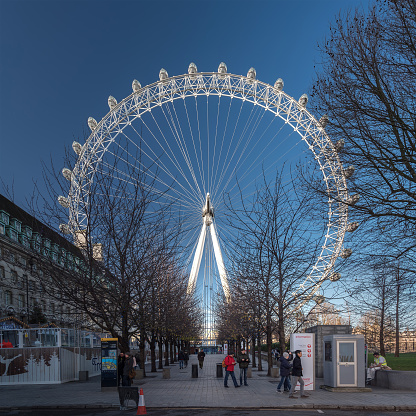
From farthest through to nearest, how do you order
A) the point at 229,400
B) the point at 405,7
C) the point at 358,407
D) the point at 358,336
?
the point at 358,336, the point at 229,400, the point at 358,407, the point at 405,7

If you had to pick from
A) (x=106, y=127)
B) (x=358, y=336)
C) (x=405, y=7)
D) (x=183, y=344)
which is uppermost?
(x=106, y=127)

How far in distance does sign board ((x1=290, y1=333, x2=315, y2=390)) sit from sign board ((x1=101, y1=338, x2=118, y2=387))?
7.85 metres

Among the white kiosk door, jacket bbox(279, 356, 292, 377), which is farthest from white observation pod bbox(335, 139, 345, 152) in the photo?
jacket bbox(279, 356, 292, 377)

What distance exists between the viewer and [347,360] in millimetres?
22438

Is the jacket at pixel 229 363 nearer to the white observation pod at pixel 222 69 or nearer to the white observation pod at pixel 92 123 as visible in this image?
the white observation pod at pixel 92 123

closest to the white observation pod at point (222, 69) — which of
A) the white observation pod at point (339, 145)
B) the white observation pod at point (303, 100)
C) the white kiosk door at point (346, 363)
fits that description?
the white observation pod at point (303, 100)

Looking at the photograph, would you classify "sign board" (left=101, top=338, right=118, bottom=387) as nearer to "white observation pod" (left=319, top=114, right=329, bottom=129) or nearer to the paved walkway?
the paved walkway

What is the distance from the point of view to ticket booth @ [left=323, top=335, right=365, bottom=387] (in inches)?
884

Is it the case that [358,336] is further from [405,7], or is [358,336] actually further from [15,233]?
[15,233]

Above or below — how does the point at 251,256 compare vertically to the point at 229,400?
above

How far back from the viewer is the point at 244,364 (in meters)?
28.1

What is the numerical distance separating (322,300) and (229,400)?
1615 cm

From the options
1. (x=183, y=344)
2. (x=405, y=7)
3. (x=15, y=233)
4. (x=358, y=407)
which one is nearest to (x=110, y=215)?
(x=358, y=407)

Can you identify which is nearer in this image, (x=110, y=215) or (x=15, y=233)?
(x=110, y=215)
